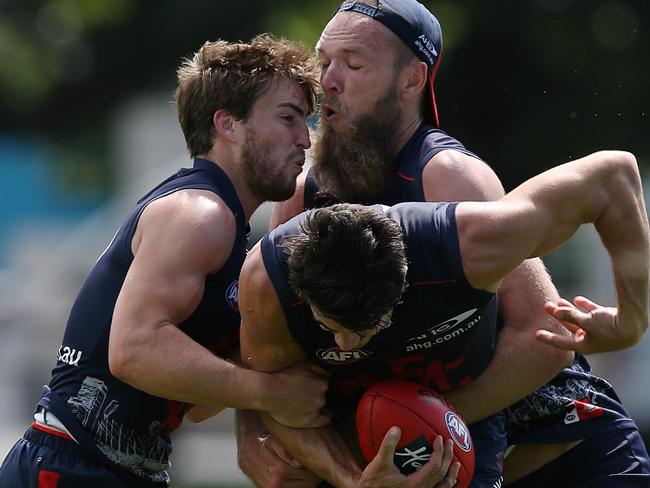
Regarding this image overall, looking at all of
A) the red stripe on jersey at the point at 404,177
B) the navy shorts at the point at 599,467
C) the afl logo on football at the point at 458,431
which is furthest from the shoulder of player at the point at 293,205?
the navy shorts at the point at 599,467

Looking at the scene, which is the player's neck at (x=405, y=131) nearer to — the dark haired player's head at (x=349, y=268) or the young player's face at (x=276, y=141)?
the young player's face at (x=276, y=141)

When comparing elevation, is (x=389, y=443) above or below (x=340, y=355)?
below

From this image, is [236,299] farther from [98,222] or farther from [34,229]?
[34,229]

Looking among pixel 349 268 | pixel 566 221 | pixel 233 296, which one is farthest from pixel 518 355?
pixel 233 296

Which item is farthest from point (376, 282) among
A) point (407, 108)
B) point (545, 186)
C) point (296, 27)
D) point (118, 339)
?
point (296, 27)

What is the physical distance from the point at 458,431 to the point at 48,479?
1569mm

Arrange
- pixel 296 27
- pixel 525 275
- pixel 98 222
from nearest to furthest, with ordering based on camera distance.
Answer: pixel 525 275 → pixel 296 27 → pixel 98 222

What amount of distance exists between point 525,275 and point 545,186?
639 millimetres

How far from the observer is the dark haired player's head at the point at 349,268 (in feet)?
14.2

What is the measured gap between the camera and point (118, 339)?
4.71 metres

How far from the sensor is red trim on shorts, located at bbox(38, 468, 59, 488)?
5.12 metres

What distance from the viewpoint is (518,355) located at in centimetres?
496

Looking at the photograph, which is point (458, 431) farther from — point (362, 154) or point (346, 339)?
point (362, 154)

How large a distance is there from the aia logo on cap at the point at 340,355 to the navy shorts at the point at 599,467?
4.28 ft
